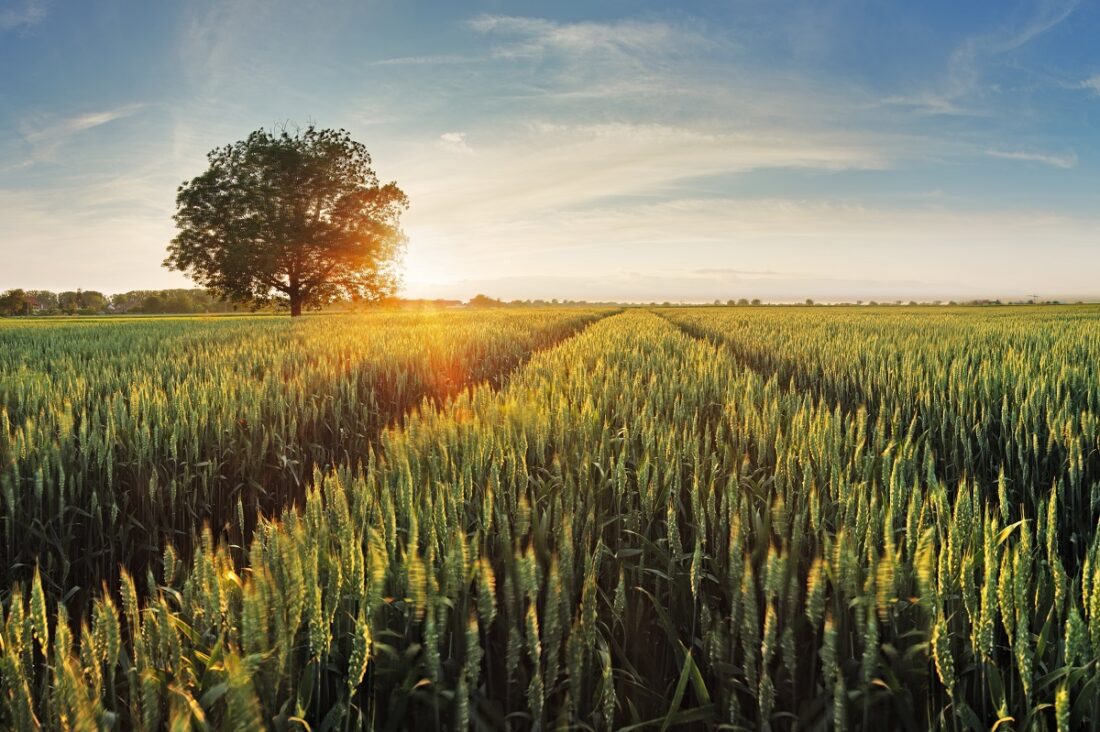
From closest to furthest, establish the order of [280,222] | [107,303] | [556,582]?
[556,582] < [280,222] < [107,303]

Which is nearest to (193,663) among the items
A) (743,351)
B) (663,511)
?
(663,511)

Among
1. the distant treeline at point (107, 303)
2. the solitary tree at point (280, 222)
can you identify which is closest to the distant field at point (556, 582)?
the solitary tree at point (280, 222)

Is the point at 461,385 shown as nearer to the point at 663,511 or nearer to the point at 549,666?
the point at 663,511

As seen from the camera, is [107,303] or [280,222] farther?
[107,303]

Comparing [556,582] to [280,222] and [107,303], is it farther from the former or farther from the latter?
[107,303]

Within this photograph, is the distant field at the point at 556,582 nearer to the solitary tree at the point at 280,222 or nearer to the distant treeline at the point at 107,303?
the solitary tree at the point at 280,222

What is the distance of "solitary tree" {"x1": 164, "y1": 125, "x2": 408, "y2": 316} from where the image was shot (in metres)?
35.4

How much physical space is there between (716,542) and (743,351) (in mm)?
9935

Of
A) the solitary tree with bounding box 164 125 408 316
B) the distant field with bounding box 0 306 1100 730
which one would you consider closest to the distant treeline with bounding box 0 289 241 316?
the solitary tree with bounding box 164 125 408 316

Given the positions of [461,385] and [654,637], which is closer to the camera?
[654,637]

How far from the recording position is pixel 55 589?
111 inches

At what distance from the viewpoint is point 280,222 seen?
35.4 meters

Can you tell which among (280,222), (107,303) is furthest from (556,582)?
(107,303)

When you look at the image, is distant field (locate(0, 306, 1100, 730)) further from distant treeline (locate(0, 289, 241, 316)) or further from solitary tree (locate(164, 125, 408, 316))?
distant treeline (locate(0, 289, 241, 316))
